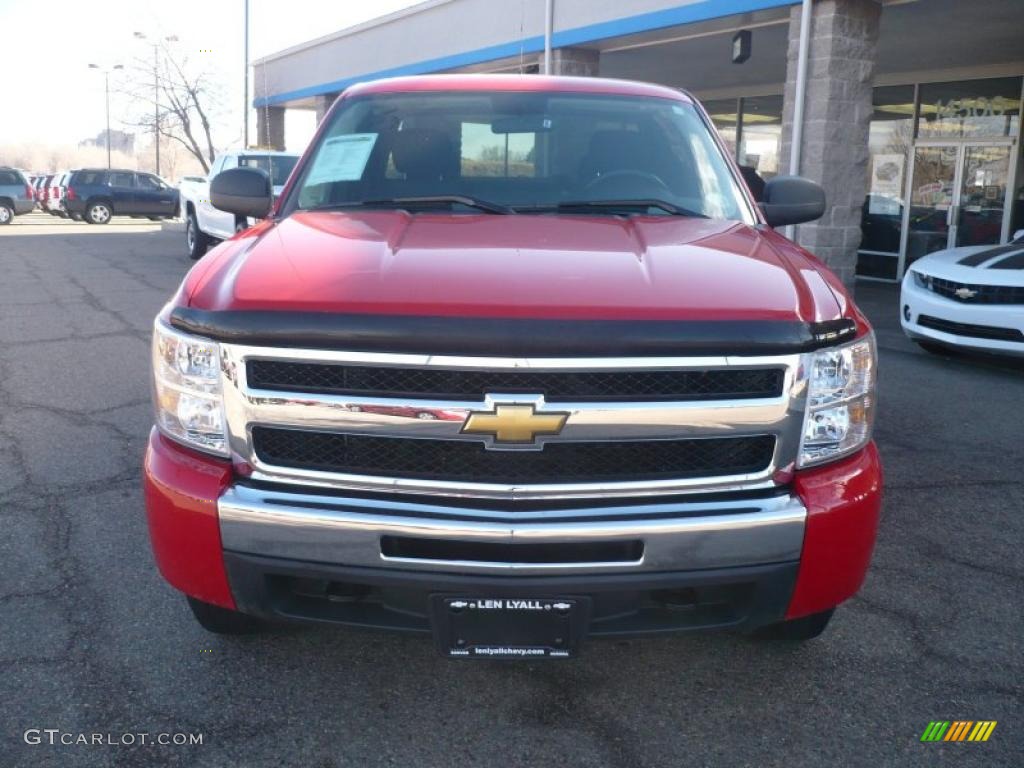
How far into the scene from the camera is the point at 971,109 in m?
13.8

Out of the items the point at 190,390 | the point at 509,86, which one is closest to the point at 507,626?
the point at 190,390

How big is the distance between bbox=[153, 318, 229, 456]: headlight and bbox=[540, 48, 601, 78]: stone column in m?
12.5

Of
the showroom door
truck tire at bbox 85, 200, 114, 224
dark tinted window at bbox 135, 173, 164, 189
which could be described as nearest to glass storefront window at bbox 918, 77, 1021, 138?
the showroom door

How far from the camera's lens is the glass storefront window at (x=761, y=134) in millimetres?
17125

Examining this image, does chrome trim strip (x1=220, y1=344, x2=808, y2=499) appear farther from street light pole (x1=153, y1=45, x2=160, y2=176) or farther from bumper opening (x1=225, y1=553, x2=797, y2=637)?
street light pole (x1=153, y1=45, x2=160, y2=176)

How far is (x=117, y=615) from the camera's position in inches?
128

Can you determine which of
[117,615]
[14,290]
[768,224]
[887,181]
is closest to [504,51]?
[887,181]

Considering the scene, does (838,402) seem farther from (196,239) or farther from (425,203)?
(196,239)

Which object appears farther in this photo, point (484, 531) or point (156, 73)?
point (156, 73)

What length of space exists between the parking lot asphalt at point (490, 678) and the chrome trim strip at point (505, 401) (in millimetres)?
697

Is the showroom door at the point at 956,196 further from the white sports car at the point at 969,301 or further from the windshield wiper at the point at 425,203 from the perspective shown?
the windshield wiper at the point at 425,203

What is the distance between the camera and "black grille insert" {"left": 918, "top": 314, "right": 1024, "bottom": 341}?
7461 mm

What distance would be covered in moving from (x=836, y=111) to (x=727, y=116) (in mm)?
8497

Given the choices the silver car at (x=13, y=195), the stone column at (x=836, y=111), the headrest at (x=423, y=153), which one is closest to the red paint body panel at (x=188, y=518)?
the headrest at (x=423, y=153)
